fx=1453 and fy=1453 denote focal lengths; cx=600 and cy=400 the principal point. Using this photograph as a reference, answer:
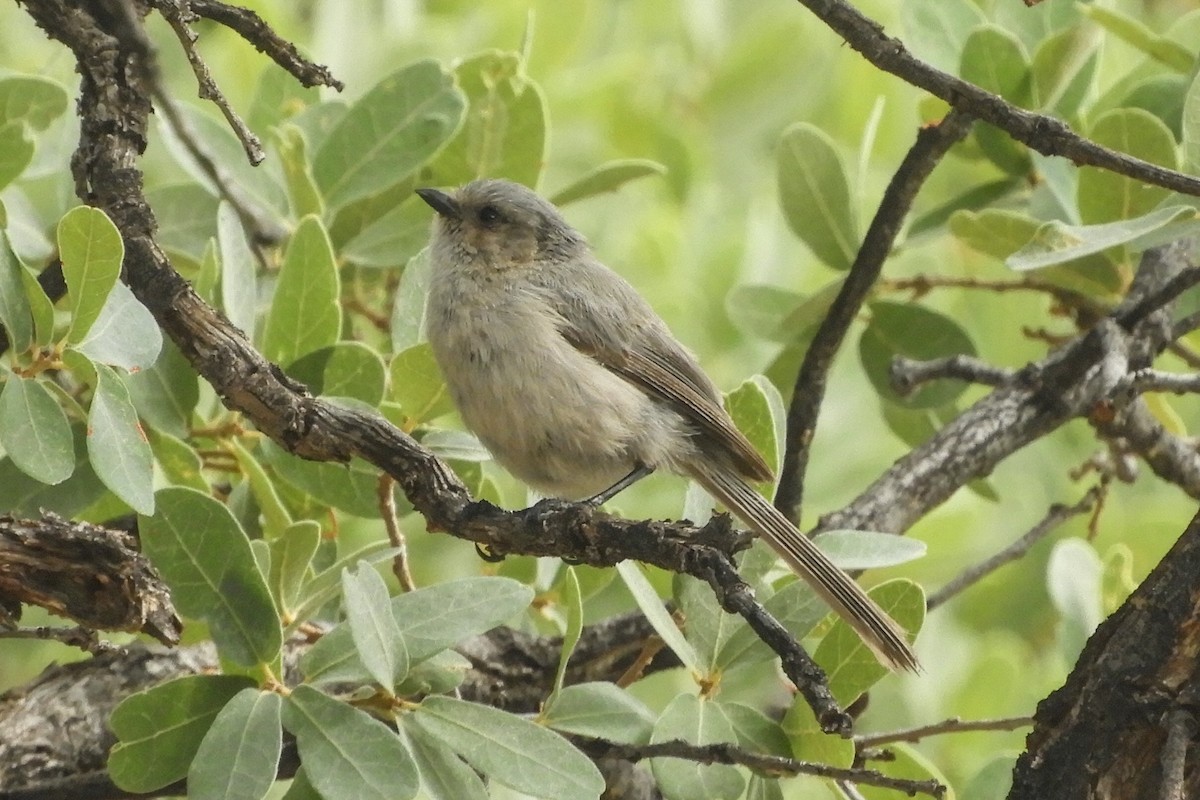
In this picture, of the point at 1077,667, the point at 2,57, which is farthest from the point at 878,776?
the point at 2,57

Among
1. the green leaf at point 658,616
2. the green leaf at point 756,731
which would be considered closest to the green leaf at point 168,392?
the green leaf at point 658,616

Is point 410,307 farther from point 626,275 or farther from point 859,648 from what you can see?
point 626,275

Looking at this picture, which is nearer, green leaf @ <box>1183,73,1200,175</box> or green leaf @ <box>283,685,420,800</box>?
green leaf @ <box>283,685,420,800</box>

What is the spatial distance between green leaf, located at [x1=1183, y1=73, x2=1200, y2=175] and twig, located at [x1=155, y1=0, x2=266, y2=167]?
200cm

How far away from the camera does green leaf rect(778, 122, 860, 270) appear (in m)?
4.23

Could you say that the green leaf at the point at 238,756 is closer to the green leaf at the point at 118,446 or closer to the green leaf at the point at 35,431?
the green leaf at the point at 118,446

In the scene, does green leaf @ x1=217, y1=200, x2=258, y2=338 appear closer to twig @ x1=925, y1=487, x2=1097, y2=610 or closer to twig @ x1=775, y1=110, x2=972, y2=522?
twig @ x1=775, y1=110, x2=972, y2=522

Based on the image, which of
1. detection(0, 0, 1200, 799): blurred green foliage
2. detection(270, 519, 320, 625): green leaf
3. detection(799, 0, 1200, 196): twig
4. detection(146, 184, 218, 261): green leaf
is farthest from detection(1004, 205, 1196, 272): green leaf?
detection(146, 184, 218, 261): green leaf

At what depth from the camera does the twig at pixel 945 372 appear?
4168mm

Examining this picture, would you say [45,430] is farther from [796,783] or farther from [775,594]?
[796,783]

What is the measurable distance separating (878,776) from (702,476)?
5.10 feet

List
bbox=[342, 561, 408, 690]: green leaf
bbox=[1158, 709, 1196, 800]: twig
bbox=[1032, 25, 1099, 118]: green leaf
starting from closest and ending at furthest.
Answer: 1. bbox=[1158, 709, 1196, 800]: twig
2. bbox=[342, 561, 408, 690]: green leaf
3. bbox=[1032, 25, 1099, 118]: green leaf

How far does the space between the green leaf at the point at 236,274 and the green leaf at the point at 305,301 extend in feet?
0.25

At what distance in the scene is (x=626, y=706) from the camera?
10.2 ft
